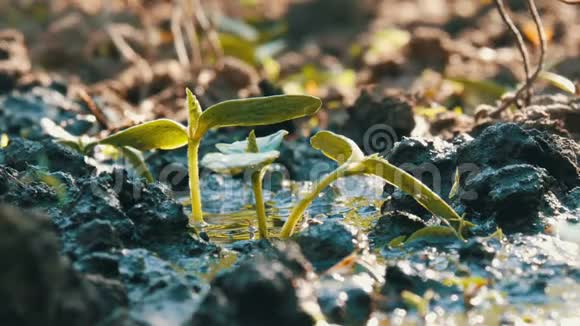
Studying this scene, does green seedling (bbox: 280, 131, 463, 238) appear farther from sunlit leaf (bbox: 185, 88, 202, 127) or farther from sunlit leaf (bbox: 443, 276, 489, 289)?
sunlit leaf (bbox: 185, 88, 202, 127)

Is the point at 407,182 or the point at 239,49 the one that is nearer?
the point at 407,182

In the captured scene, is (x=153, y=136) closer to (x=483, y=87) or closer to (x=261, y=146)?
(x=261, y=146)

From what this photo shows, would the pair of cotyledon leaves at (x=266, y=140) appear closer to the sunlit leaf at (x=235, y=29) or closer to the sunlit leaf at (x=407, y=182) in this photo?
the sunlit leaf at (x=407, y=182)

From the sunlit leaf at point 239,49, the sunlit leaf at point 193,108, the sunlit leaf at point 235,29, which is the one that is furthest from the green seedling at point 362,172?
the sunlit leaf at point 235,29

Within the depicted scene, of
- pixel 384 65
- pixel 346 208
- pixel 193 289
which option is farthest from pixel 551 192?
pixel 384 65

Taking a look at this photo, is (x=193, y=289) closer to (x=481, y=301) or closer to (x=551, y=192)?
(x=481, y=301)

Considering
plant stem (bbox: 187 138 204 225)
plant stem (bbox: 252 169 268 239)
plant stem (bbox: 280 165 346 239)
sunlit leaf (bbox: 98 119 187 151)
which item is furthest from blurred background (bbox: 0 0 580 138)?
plant stem (bbox: 280 165 346 239)

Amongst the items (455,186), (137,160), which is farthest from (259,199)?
(137,160)
